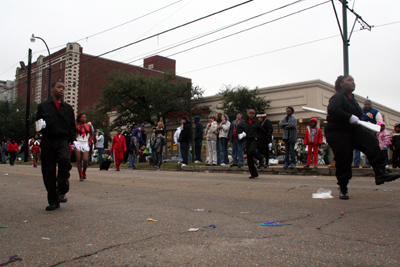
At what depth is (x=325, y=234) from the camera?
3326 millimetres

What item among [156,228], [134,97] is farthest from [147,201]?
[134,97]

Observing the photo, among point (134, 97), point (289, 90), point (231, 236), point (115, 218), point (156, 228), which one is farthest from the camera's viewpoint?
point (134, 97)

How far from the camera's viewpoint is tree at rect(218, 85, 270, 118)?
95.9ft

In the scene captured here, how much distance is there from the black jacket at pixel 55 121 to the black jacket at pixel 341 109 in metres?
3.86

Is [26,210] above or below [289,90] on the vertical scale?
below

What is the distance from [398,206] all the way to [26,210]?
5.14 metres

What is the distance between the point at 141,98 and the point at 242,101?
1031cm

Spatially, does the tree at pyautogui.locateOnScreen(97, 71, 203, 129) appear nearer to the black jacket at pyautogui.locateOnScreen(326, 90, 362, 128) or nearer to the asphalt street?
the asphalt street

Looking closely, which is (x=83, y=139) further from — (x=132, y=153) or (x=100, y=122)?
(x=100, y=122)

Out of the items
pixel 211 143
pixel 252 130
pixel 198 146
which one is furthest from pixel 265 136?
pixel 198 146

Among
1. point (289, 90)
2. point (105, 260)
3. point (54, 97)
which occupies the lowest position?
point (105, 260)

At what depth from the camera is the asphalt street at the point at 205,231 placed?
269cm

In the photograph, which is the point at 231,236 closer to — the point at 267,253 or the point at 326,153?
the point at 267,253

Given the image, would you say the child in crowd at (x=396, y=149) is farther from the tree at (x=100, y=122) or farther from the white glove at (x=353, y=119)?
the tree at (x=100, y=122)
